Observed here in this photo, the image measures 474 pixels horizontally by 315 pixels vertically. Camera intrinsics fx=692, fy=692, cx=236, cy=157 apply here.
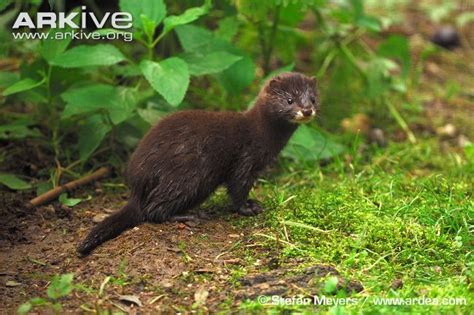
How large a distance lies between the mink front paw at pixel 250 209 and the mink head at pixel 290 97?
0.72 m

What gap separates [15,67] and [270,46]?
102 inches

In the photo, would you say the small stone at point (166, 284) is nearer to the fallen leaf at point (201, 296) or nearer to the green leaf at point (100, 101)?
the fallen leaf at point (201, 296)

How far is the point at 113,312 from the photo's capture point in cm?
402

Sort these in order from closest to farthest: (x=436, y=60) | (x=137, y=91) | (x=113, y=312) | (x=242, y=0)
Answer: (x=113, y=312) → (x=137, y=91) → (x=242, y=0) → (x=436, y=60)

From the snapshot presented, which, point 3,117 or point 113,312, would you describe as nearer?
point 113,312

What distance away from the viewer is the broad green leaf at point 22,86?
5444mm

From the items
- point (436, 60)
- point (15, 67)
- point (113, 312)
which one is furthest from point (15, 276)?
point (436, 60)

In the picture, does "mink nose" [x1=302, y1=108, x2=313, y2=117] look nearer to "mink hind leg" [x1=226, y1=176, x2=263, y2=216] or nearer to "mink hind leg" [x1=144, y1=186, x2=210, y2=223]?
"mink hind leg" [x1=226, y1=176, x2=263, y2=216]

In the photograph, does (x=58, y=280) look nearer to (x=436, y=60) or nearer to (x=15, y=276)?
(x=15, y=276)

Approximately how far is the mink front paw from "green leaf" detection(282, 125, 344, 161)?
3.28ft

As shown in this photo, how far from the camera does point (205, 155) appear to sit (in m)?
5.19

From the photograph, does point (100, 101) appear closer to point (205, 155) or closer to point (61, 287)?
point (205, 155)

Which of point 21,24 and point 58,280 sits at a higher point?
point 21,24

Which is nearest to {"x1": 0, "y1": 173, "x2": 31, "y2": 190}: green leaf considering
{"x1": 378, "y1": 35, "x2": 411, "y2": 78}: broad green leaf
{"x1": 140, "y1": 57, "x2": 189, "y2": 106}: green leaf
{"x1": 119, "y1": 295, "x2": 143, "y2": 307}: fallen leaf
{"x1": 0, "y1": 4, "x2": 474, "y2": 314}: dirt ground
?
{"x1": 0, "y1": 4, "x2": 474, "y2": 314}: dirt ground
